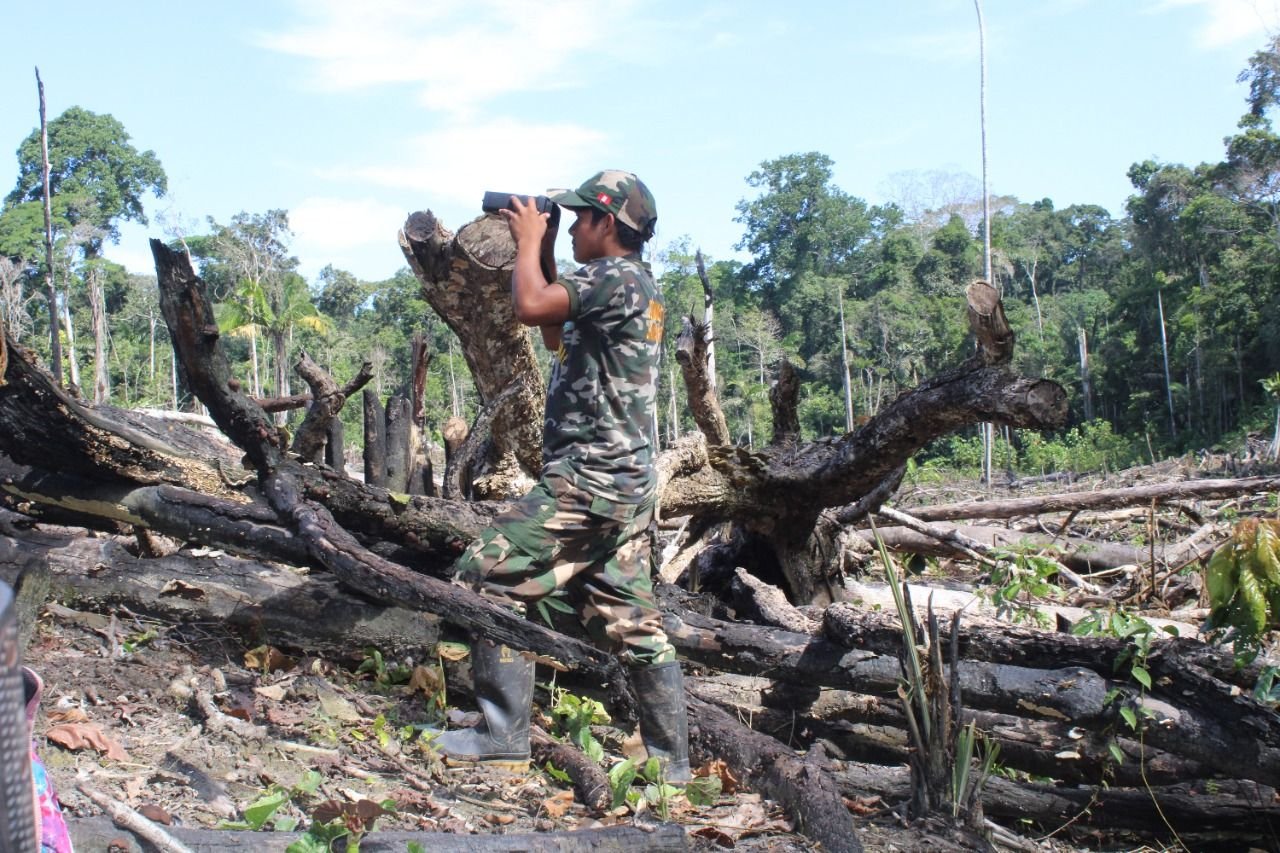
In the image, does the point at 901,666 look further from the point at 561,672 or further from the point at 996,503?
the point at 996,503

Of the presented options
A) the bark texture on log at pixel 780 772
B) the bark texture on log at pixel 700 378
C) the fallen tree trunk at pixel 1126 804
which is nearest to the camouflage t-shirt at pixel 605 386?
the bark texture on log at pixel 780 772

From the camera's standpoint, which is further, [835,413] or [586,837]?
[835,413]

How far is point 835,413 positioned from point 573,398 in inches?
1914

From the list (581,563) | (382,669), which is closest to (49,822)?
(581,563)

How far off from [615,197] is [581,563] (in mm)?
1319

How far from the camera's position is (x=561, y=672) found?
469cm

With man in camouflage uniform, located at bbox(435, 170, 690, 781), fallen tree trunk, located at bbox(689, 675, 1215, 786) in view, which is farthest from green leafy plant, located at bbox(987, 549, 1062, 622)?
man in camouflage uniform, located at bbox(435, 170, 690, 781)

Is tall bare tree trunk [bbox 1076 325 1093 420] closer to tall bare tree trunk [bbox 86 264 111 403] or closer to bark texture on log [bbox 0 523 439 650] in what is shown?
tall bare tree trunk [bbox 86 264 111 403]

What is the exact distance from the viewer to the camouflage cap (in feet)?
12.5

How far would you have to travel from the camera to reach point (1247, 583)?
12.1 ft

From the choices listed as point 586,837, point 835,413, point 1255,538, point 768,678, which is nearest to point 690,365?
point 768,678

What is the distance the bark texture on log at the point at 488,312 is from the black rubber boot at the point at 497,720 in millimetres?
2123

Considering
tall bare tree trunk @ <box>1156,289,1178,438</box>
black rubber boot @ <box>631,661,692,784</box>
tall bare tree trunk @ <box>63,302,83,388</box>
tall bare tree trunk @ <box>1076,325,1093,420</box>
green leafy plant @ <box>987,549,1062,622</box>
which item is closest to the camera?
black rubber boot @ <box>631,661,692,784</box>

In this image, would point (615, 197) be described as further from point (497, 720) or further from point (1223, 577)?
point (1223, 577)
